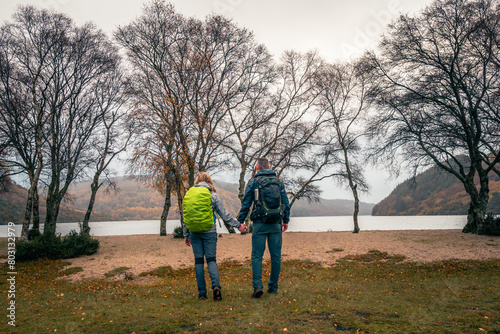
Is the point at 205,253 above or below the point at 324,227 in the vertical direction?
above

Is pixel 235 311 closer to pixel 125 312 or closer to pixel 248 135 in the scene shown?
pixel 125 312

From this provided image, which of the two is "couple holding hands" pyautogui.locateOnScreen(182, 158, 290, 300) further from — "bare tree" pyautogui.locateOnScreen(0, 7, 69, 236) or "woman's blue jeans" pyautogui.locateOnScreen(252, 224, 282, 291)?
"bare tree" pyautogui.locateOnScreen(0, 7, 69, 236)

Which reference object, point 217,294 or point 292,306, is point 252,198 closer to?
point 217,294

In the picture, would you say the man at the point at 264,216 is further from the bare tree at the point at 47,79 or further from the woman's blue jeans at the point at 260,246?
the bare tree at the point at 47,79

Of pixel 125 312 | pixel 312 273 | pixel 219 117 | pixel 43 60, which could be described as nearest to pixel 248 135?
pixel 219 117

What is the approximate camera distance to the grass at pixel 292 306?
12.2 ft

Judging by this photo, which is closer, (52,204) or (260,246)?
(260,246)

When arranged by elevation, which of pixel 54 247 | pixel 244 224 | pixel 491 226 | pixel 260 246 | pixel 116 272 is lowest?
pixel 116 272

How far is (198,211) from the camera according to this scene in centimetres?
501

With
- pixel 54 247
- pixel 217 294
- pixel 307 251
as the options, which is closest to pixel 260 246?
pixel 217 294

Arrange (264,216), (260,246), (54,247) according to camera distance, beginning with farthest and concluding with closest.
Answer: (54,247) → (260,246) → (264,216)

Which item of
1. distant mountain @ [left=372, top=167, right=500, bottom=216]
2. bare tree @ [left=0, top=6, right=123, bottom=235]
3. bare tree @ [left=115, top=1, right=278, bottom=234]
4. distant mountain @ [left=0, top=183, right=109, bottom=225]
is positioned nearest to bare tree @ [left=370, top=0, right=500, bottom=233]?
bare tree @ [left=115, top=1, right=278, bottom=234]

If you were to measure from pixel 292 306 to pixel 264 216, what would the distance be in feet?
4.98

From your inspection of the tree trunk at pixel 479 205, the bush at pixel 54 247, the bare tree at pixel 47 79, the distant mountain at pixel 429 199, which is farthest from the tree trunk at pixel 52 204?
the distant mountain at pixel 429 199
